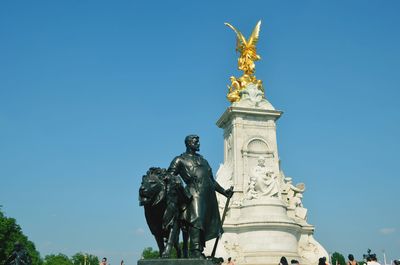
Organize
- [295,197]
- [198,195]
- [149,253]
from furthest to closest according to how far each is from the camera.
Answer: [149,253], [295,197], [198,195]

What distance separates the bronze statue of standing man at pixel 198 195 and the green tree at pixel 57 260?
2941 inches

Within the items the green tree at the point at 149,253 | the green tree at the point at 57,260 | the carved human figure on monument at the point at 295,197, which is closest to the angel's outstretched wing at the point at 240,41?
the carved human figure on monument at the point at 295,197

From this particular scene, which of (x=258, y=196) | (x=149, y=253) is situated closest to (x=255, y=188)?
(x=258, y=196)

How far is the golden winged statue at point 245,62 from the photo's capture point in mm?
33719

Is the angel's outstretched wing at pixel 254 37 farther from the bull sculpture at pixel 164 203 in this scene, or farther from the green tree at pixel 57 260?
the green tree at pixel 57 260

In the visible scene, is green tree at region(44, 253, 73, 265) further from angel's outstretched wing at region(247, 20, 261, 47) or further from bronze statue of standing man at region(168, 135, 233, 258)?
bronze statue of standing man at region(168, 135, 233, 258)

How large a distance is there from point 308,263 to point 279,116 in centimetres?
1031

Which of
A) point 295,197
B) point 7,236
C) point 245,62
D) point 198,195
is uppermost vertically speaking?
point 245,62

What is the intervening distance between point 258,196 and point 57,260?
62151mm

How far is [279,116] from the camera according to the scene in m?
32.4

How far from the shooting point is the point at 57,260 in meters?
79.8

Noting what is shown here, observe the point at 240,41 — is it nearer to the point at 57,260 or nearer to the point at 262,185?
the point at 262,185

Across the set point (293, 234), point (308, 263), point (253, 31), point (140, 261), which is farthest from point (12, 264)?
point (253, 31)

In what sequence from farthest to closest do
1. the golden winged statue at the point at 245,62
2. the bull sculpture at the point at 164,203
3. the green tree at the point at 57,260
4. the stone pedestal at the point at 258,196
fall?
the green tree at the point at 57,260 < the golden winged statue at the point at 245,62 < the stone pedestal at the point at 258,196 < the bull sculpture at the point at 164,203
